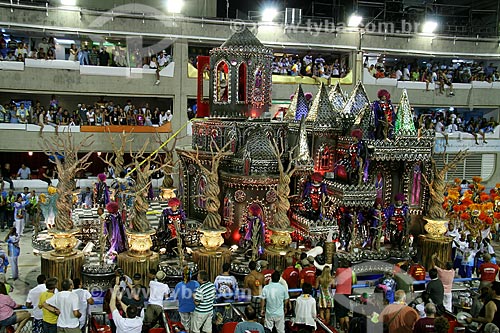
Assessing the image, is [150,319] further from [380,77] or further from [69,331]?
[380,77]

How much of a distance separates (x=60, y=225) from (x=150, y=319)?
4.48 m

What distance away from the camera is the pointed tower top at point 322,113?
17.7m

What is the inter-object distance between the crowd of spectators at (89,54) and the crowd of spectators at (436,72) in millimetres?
11619

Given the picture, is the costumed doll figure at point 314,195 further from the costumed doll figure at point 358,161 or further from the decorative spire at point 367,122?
the decorative spire at point 367,122

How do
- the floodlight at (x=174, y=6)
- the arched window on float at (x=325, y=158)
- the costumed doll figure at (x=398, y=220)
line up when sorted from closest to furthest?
1. the costumed doll figure at (x=398, y=220)
2. the arched window on float at (x=325, y=158)
3. the floodlight at (x=174, y=6)

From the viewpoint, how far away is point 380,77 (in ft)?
95.7

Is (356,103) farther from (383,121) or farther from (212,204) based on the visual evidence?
(212,204)

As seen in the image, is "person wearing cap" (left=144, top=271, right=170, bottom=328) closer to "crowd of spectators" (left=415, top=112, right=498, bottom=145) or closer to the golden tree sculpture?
the golden tree sculpture

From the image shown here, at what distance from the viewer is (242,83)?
1792 cm

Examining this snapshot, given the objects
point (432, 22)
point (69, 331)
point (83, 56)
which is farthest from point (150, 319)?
point (432, 22)

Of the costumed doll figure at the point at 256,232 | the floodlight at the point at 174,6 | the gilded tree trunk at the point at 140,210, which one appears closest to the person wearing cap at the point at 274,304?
the gilded tree trunk at the point at 140,210

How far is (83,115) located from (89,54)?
289 cm

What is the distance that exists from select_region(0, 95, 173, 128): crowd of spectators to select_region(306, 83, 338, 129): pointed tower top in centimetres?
1003

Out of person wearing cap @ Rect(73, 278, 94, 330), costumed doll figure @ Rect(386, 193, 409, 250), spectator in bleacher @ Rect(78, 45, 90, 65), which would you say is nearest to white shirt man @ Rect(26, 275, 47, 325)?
person wearing cap @ Rect(73, 278, 94, 330)
